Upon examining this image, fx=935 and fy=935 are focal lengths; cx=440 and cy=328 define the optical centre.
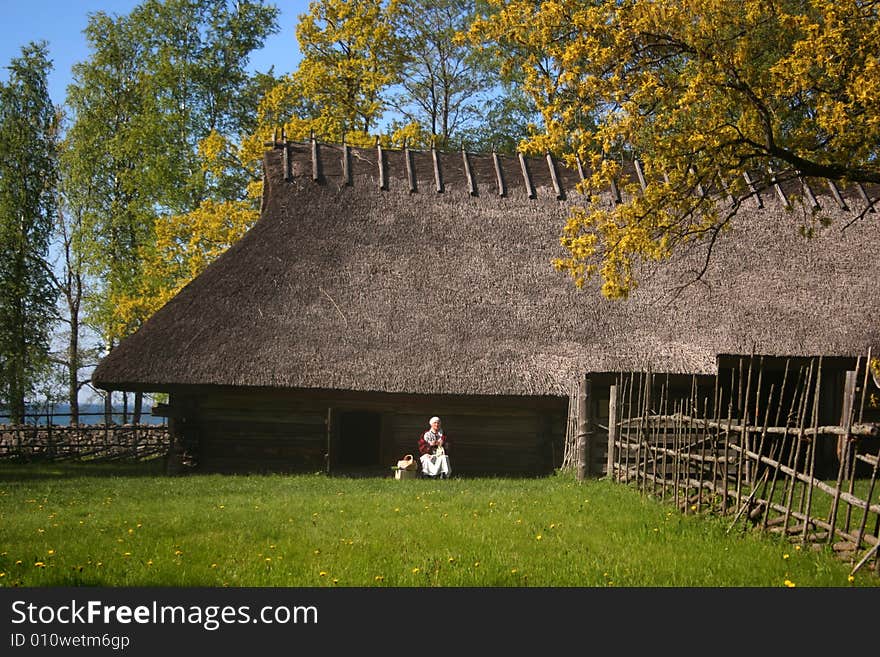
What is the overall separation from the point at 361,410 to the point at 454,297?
261 cm

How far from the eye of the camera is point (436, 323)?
53.0 feet

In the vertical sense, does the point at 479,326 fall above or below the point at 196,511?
above

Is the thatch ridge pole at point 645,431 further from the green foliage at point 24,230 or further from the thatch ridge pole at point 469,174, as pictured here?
the green foliage at point 24,230

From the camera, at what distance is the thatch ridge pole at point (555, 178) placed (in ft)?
63.3

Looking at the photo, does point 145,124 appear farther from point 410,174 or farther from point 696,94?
point 696,94

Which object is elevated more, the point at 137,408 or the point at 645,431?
the point at 645,431

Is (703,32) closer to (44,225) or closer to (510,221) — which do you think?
(510,221)

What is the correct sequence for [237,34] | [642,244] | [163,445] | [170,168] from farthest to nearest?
1. [237,34]
2. [170,168]
3. [163,445]
4. [642,244]

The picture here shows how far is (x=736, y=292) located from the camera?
57.1 feet

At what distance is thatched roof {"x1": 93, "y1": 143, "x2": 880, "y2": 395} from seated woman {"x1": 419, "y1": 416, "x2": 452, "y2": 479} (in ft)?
2.32

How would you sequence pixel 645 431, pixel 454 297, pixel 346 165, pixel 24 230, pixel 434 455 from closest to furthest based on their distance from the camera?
pixel 645 431 < pixel 434 455 < pixel 454 297 < pixel 346 165 < pixel 24 230

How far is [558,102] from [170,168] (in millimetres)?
19019

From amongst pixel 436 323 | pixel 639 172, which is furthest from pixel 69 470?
pixel 639 172

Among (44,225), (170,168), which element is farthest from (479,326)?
(44,225)
